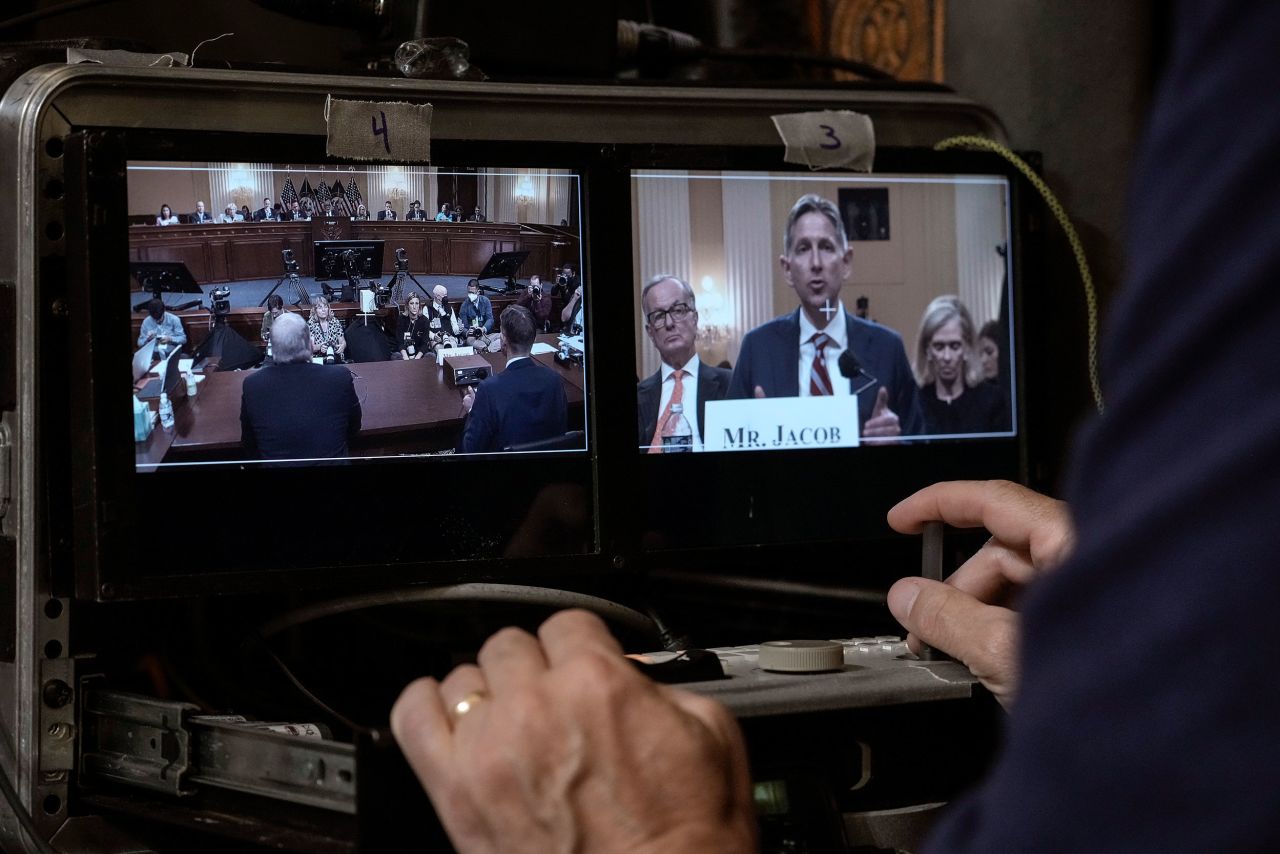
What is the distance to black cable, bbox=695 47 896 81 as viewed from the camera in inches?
45.3

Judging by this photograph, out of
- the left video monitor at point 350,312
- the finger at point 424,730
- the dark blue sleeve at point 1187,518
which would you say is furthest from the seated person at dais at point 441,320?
the dark blue sleeve at point 1187,518

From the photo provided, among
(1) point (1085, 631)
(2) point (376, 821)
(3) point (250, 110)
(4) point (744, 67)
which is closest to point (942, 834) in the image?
(1) point (1085, 631)

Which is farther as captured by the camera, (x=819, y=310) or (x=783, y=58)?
(x=783, y=58)

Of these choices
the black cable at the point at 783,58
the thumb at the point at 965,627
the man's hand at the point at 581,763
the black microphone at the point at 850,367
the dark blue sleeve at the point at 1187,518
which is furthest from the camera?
the black cable at the point at 783,58

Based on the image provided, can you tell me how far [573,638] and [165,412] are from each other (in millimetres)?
356

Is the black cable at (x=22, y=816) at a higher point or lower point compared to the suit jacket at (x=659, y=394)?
lower

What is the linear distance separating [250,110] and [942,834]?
70cm

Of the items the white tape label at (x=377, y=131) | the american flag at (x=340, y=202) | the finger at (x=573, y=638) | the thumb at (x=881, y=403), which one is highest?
the white tape label at (x=377, y=131)

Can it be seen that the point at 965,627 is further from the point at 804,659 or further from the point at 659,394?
the point at 659,394

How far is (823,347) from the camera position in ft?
3.20

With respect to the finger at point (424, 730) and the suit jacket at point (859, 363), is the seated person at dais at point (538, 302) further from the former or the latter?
the finger at point (424, 730)

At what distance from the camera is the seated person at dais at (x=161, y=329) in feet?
2.66

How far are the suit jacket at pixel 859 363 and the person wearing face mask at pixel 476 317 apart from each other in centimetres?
18

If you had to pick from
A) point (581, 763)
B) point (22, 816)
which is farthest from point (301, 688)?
point (581, 763)
